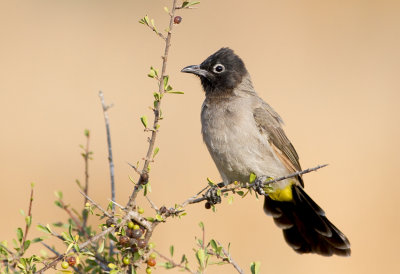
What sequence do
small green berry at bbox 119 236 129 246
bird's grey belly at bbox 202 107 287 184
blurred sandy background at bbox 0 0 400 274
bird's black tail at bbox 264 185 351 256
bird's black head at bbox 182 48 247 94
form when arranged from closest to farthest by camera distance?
small green berry at bbox 119 236 129 246, bird's grey belly at bbox 202 107 287 184, bird's black tail at bbox 264 185 351 256, bird's black head at bbox 182 48 247 94, blurred sandy background at bbox 0 0 400 274

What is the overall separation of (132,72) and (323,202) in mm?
3875

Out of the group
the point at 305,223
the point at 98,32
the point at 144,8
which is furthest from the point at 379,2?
the point at 305,223

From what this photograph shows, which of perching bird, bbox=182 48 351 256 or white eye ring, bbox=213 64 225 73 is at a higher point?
white eye ring, bbox=213 64 225 73

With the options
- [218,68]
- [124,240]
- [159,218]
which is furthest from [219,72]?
[124,240]

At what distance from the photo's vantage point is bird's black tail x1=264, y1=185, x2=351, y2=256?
502cm

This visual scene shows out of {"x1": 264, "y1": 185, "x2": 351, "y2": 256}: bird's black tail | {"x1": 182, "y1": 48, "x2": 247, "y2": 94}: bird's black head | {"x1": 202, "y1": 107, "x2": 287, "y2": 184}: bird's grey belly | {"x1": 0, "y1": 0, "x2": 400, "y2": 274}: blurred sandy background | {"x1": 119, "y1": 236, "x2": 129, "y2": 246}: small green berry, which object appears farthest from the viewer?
{"x1": 0, "y1": 0, "x2": 400, "y2": 274}: blurred sandy background

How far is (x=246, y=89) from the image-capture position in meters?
5.32

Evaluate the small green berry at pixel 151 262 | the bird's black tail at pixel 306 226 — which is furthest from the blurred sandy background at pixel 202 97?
the small green berry at pixel 151 262

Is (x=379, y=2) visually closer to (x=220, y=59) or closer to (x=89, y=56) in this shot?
(x=89, y=56)

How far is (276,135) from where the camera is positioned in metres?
5.11

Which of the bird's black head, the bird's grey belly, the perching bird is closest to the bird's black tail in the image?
the perching bird

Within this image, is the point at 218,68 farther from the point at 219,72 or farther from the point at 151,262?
the point at 151,262

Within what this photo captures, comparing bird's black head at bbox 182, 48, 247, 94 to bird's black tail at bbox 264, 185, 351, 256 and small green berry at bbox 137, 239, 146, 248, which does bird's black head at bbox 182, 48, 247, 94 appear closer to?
bird's black tail at bbox 264, 185, 351, 256

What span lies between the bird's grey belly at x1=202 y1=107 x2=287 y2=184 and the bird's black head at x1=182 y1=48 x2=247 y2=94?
335mm
